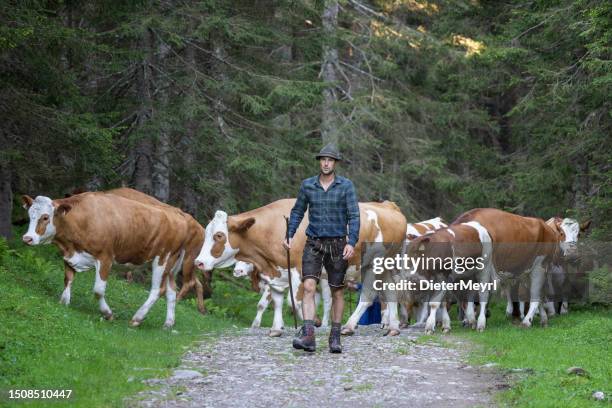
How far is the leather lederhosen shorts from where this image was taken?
13008mm

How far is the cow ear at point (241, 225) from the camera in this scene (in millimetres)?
16109

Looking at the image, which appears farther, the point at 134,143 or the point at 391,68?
the point at 391,68

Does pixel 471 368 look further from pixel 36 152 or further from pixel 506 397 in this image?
pixel 36 152

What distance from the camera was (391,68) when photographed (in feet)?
123

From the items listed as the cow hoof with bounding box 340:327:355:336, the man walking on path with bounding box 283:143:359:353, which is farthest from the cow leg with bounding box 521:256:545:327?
the man walking on path with bounding box 283:143:359:353

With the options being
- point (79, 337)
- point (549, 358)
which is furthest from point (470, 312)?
point (79, 337)

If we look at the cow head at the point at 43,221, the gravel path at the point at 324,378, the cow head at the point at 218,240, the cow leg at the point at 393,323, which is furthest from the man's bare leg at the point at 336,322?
the cow head at the point at 43,221

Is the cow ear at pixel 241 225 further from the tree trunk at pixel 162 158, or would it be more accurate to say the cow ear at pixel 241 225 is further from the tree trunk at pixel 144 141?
the tree trunk at pixel 162 158

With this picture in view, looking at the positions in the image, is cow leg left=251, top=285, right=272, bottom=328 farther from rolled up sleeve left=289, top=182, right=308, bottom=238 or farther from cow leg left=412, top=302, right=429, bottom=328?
rolled up sleeve left=289, top=182, right=308, bottom=238

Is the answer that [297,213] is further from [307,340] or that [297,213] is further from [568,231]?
[568,231]

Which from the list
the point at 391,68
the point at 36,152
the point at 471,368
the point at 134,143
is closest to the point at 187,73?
the point at 134,143

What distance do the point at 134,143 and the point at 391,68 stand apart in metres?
16.1

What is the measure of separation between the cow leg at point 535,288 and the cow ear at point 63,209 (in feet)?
28.7

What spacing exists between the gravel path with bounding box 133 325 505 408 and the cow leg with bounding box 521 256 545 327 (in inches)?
181
